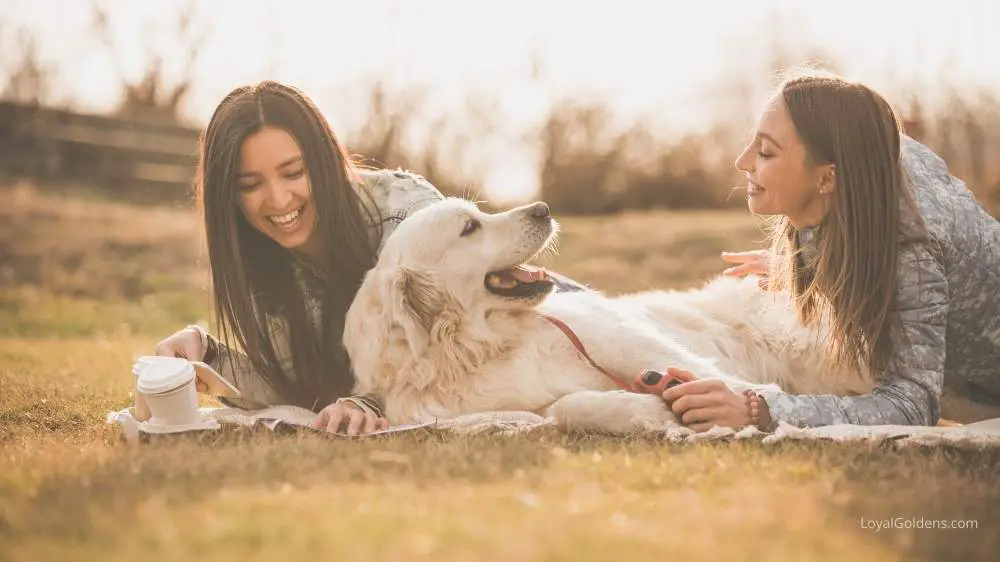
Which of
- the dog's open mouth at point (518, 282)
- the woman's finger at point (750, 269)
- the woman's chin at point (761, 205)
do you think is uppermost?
the woman's chin at point (761, 205)

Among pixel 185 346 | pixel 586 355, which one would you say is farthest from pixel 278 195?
pixel 586 355

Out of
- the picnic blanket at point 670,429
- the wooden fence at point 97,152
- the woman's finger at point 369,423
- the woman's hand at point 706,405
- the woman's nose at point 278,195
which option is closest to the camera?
the picnic blanket at point 670,429

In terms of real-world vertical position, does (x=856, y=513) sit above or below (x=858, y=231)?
below

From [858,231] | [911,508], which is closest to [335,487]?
[911,508]

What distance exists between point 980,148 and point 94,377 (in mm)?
14147

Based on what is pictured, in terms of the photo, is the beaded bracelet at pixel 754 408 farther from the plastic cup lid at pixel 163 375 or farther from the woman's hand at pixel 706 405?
the plastic cup lid at pixel 163 375

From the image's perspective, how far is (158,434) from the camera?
135 inches

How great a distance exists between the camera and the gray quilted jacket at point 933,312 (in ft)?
10.9

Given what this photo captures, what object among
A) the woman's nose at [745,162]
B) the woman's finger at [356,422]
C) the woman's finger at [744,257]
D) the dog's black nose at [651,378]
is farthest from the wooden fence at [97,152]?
the dog's black nose at [651,378]

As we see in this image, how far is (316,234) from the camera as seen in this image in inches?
172

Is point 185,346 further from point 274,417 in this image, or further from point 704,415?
point 704,415

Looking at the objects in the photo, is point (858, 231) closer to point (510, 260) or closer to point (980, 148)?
point (510, 260)

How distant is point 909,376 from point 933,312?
0.80 ft

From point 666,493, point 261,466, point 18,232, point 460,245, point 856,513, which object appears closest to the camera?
point 856,513
